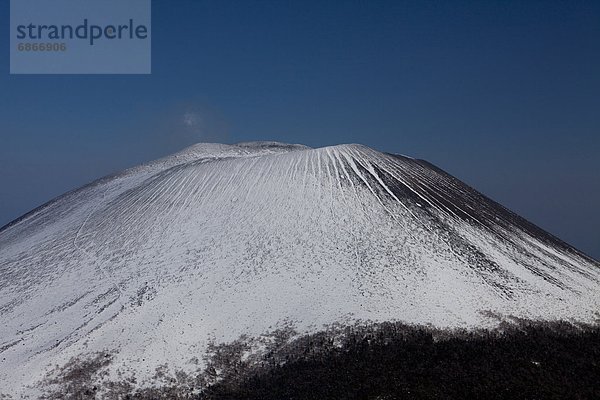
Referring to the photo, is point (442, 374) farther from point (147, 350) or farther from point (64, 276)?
point (64, 276)

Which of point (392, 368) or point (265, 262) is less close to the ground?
point (265, 262)

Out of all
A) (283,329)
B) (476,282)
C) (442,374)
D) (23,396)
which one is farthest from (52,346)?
(476,282)

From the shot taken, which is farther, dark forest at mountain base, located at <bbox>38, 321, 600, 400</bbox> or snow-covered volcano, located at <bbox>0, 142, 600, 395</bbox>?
snow-covered volcano, located at <bbox>0, 142, 600, 395</bbox>

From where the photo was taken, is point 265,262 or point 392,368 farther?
point 265,262

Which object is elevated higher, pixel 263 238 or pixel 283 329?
pixel 263 238

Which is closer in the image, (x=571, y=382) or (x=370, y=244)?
(x=571, y=382)
